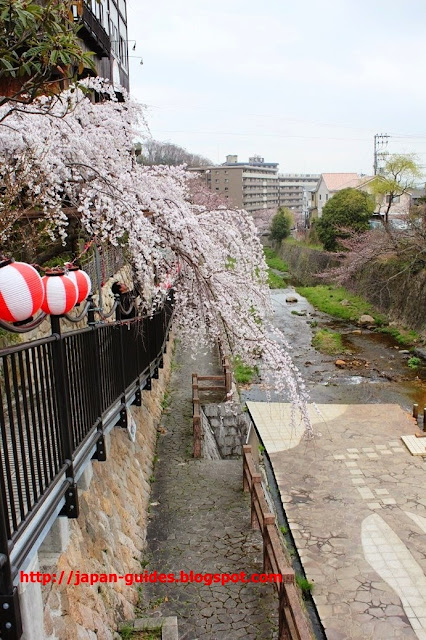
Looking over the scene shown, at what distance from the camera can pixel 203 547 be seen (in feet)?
25.6

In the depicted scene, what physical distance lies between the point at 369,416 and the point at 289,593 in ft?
36.2

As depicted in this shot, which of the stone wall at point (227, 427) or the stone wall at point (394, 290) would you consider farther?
the stone wall at point (394, 290)

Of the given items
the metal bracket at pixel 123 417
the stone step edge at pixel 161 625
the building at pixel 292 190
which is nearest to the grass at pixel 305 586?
the stone step edge at pixel 161 625

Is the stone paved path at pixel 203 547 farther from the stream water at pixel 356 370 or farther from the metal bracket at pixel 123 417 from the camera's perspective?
the stream water at pixel 356 370

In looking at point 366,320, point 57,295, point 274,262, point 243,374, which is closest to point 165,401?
point 243,374

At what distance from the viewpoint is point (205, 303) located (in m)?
8.45

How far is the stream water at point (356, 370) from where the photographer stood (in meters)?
18.0

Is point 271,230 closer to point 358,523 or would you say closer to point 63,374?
point 358,523

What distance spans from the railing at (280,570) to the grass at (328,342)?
16023 mm

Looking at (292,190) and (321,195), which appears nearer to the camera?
(321,195)

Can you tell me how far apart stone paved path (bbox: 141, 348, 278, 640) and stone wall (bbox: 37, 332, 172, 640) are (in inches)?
13.7

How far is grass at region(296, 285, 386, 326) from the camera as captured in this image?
99.4 feet

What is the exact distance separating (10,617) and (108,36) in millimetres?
18717

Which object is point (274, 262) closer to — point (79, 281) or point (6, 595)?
point (79, 281)
